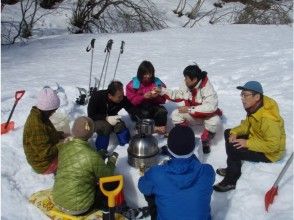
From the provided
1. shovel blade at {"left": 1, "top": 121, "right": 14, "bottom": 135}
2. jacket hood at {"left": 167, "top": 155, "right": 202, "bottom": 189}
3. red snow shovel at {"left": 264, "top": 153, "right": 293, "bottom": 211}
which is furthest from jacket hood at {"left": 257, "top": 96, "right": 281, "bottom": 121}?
shovel blade at {"left": 1, "top": 121, "right": 14, "bottom": 135}

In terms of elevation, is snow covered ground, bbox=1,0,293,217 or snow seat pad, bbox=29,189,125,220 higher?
snow covered ground, bbox=1,0,293,217

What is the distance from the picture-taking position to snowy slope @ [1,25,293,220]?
398cm

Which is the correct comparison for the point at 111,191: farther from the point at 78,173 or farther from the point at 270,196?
the point at 270,196

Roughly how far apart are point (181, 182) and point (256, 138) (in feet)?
4.06

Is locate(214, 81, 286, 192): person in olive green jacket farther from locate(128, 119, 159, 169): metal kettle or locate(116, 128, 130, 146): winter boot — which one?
locate(116, 128, 130, 146): winter boot

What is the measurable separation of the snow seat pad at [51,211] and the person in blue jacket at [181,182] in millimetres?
724

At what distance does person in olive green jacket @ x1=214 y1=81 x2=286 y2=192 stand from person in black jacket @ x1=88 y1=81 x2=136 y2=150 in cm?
128

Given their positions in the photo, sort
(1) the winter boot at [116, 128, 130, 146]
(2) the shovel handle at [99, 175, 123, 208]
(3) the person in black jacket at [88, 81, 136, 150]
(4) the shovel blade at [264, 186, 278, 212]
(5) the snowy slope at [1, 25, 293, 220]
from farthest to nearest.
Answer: (1) the winter boot at [116, 128, 130, 146] < (3) the person in black jacket at [88, 81, 136, 150] < (5) the snowy slope at [1, 25, 293, 220] < (4) the shovel blade at [264, 186, 278, 212] < (2) the shovel handle at [99, 175, 123, 208]

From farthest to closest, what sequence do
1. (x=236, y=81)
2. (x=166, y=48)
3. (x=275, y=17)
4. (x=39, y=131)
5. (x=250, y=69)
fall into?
(x=275, y=17) < (x=166, y=48) < (x=250, y=69) < (x=236, y=81) < (x=39, y=131)

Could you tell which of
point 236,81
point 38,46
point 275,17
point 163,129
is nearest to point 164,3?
point 275,17

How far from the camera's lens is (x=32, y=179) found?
438 centimetres

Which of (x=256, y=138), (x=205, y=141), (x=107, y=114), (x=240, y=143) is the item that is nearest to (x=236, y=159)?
(x=240, y=143)

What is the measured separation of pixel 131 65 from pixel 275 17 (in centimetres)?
803

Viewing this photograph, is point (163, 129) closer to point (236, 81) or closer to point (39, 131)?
point (39, 131)
